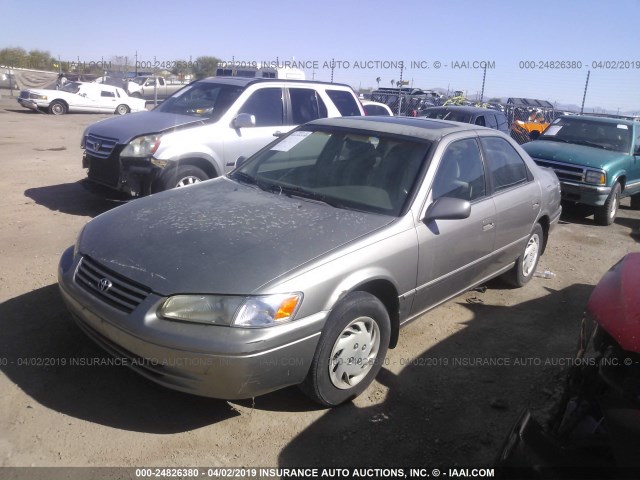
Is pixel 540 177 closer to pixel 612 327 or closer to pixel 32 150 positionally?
pixel 612 327

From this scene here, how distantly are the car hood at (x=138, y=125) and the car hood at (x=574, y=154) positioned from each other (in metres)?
5.88

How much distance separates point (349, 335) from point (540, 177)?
3180 millimetres

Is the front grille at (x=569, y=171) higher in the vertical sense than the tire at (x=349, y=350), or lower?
higher

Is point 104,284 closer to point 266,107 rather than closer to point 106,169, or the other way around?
point 106,169

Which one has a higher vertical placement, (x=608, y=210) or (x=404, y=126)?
(x=404, y=126)

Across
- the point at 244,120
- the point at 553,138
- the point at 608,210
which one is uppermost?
the point at 244,120

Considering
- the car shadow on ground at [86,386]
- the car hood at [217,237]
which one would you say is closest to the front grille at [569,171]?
the car hood at [217,237]

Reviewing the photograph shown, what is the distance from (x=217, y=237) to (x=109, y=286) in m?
0.65

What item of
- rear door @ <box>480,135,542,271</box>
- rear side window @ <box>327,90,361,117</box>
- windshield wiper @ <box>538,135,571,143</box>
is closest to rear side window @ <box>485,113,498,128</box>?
windshield wiper @ <box>538,135,571,143</box>

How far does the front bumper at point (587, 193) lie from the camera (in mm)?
8438

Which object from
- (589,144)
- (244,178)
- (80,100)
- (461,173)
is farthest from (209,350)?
(80,100)

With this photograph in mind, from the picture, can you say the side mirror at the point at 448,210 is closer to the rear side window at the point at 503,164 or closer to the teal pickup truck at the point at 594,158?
the rear side window at the point at 503,164

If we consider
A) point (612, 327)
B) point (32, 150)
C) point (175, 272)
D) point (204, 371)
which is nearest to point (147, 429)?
point (204, 371)

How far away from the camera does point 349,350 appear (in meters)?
3.18
